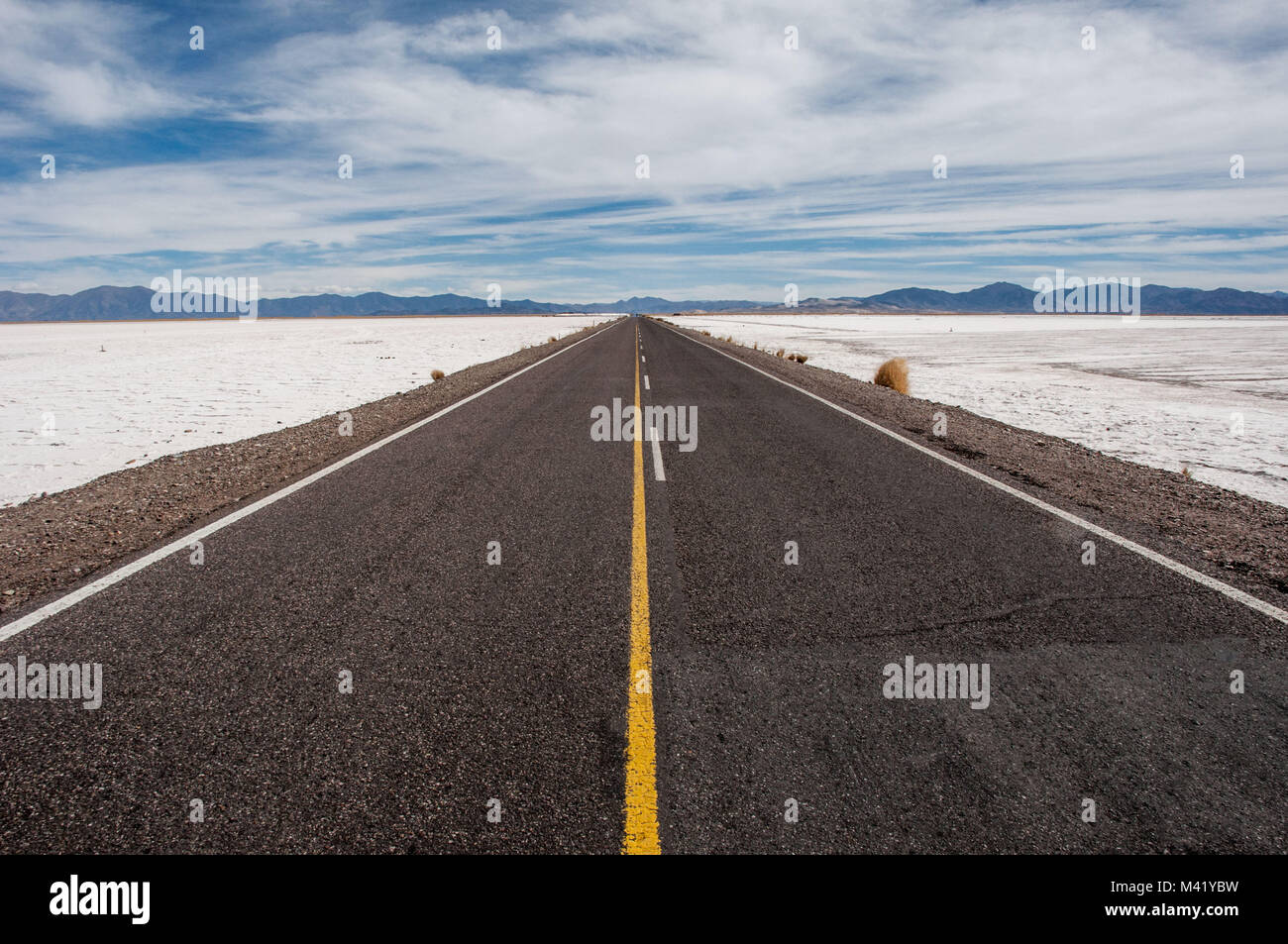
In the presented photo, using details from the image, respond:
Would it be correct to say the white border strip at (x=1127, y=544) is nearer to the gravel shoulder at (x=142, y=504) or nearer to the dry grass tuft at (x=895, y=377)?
the gravel shoulder at (x=142, y=504)

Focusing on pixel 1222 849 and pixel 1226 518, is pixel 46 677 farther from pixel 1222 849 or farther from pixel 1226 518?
pixel 1226 518

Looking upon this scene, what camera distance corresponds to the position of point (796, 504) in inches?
252

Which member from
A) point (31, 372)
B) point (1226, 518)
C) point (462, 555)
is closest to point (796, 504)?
point (462, 555)

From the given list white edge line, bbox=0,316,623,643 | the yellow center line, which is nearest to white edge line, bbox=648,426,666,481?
the yellow center line

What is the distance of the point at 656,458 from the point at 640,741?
581 centimetres

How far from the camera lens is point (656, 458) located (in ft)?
27.8

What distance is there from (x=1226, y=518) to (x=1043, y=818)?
539 cm

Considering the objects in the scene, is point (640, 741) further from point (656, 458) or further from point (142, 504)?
point (142, 504)

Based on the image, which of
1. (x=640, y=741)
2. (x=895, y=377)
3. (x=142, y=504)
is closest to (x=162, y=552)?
(x=142, y=504)

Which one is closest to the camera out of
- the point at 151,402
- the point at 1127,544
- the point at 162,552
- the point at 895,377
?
the point at 162,552

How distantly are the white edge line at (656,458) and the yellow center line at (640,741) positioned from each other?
2.79 meters

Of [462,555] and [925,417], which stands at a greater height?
[925,417]

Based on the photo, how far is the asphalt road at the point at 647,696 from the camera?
95.7 inches

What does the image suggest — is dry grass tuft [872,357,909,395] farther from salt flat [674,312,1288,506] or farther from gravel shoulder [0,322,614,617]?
gravel shoulder [0,322,614,617]
